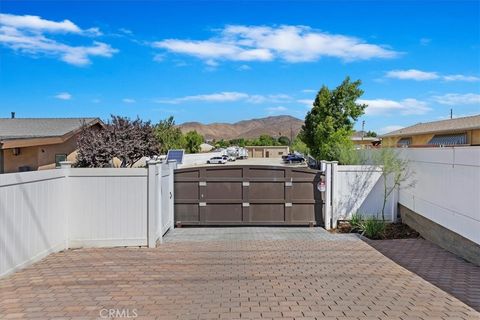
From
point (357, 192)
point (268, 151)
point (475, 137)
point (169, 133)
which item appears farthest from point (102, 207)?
point (268, 151)

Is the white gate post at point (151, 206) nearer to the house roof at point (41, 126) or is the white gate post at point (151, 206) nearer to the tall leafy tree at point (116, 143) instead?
the tall leafy tree at point (116, 143)

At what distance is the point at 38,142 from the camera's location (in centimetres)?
1891

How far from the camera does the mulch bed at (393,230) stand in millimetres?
9969

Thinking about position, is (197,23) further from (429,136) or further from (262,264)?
(429,136)

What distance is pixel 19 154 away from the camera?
64.2 ft

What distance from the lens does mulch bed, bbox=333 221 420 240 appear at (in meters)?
9.97

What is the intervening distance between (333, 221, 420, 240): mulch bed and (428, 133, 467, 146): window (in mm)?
23895

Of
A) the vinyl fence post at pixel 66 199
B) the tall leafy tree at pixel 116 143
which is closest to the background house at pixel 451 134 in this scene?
the tall leafy tree at pixel 116 143

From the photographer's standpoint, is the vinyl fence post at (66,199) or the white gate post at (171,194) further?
the white gate post at (171,194)

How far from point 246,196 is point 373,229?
3434mm

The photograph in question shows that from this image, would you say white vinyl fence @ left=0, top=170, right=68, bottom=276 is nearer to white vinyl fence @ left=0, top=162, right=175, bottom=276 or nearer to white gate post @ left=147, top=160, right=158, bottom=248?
white vinyl fence @ left=0, top=162, right=175, bottom=276

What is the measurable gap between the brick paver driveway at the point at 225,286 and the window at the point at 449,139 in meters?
28.2

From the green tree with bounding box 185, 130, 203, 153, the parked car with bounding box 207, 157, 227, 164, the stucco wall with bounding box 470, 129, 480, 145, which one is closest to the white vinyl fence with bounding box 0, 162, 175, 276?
the stucco wall with bounding box 470, 129, 480, 145

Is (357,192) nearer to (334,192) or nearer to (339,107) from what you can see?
(334,192)
